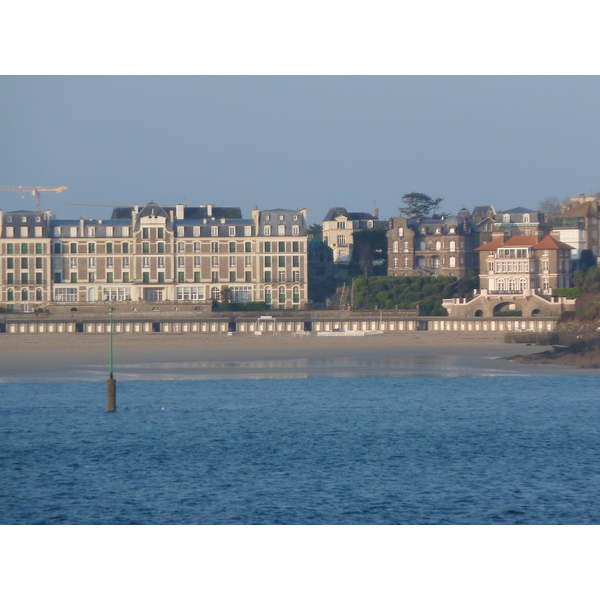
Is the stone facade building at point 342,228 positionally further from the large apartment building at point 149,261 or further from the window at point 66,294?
the window at point 66,294

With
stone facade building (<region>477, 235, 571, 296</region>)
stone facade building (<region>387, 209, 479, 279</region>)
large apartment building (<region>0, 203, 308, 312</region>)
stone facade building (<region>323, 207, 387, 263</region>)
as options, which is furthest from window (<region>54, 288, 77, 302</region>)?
stone facade building (<region>477, 235, 571, 296</region>)

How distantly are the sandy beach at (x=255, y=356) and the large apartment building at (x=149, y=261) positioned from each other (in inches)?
717

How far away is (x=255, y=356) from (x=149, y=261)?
35428mm

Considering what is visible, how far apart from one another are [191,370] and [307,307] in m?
37.5

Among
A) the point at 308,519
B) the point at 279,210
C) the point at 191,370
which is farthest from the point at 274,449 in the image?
the point at 279,210

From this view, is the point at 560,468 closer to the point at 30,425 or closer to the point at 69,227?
the point at 30,425

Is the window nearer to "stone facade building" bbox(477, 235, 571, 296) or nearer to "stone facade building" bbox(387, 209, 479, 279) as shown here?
"stone facade building" bbox(387, 209, 479, 279)

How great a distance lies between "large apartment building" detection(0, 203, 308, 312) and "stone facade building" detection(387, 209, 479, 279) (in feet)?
30.7

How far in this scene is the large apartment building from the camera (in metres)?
92.8

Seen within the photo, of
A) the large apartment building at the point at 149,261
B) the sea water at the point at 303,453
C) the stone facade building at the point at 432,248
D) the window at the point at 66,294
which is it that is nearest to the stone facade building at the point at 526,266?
the stone facade building at the point at 432,248

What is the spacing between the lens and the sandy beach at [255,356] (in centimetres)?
5178

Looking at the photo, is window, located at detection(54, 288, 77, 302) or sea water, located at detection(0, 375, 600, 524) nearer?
sea water, located at detection(0, 375, 600, 524)

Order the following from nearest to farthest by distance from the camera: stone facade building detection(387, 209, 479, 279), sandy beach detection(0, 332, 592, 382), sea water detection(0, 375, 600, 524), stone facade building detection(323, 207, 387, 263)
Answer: sea water detection(0, 375, 600, 524) → sandy beach detection(0, 332, 592, 382) → stone facade building detection(387, 209, 479, 279) → stone facade building detection(323, 207, 387, 263)

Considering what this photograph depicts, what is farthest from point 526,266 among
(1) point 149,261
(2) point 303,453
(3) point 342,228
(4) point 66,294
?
(2) point 303,453
